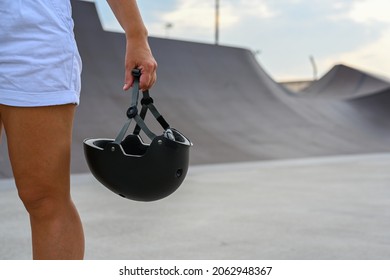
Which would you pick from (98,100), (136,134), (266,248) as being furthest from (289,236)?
(98,100)

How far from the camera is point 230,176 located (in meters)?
6.93

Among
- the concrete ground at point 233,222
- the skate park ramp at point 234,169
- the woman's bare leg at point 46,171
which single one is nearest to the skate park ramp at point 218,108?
the skate park ramp at point 234,169

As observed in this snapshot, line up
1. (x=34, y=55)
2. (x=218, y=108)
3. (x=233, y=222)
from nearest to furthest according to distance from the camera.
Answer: (x=34, y=55) → (x=233, y=222) → (x=218, y=108)

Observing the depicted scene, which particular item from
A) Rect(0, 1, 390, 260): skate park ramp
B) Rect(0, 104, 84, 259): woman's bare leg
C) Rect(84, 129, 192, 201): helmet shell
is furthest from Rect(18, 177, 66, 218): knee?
Rect(0, 1, 390, 260): skate park ramp

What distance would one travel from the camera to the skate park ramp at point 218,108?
32.7ft

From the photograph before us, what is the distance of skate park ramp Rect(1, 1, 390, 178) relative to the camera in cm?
995

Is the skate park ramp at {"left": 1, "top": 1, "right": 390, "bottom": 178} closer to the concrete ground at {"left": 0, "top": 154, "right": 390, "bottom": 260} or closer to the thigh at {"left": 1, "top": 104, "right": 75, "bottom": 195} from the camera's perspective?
the concrete ground at {"left": 0, "top": 154, "right": 390, "bottom": 260}

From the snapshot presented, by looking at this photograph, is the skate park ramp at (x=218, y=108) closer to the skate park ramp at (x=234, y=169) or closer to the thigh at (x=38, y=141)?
the skate park ramp at (x=234, y=169)

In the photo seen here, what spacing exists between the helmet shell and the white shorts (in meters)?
0.16

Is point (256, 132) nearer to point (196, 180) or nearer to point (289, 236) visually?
point (196, 180)

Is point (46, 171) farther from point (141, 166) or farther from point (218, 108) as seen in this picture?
point (218, 108)

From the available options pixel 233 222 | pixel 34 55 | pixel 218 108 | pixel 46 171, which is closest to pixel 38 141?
pixel 46 171

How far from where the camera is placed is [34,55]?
1.25 metres

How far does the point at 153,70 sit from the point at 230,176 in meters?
5.58
